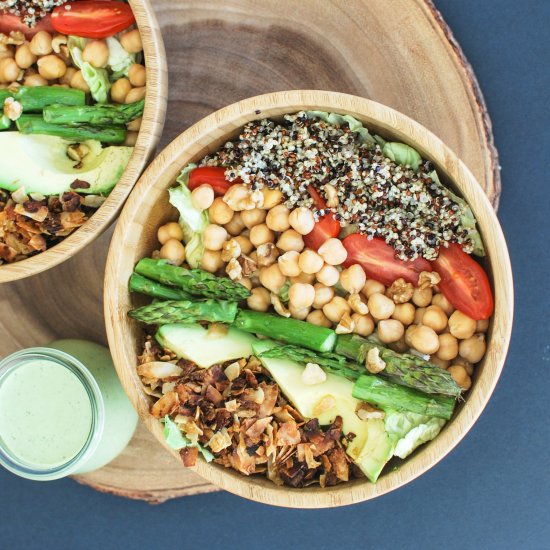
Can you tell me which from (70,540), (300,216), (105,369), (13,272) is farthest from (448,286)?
(70,540)

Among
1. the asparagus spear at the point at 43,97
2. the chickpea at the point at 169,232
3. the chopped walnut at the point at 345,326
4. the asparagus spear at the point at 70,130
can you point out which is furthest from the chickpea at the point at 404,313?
the asparagus spear at the point at 43,97

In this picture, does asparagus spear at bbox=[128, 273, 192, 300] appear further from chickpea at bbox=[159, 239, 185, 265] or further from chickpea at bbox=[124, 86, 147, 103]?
chickpea at bbox=[124, 86, 147, 103]

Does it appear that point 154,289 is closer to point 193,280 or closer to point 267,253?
point 193,280

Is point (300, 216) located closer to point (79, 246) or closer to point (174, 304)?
point (174, 304)

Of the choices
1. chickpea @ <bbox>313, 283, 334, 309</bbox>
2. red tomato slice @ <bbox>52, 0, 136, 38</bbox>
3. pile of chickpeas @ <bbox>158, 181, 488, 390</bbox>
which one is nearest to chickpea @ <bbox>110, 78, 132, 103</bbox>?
red tomato slice @ <bbox>52, 0, 136, 38</bbox>

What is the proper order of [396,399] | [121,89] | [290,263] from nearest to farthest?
[396,399] < [290,263] < [121,89]

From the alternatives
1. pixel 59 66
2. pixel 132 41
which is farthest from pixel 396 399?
pixel 59 66
